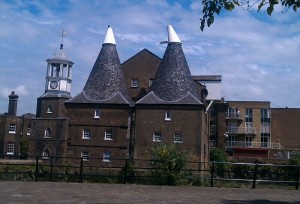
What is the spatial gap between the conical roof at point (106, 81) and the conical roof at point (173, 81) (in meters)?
3.71

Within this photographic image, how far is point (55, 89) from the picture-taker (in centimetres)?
5578

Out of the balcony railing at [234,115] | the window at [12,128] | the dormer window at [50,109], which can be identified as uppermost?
the balcony railing at [234,115]

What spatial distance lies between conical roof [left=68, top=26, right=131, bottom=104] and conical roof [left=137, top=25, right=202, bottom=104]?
3712 mm

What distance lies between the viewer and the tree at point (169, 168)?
14.4 meters

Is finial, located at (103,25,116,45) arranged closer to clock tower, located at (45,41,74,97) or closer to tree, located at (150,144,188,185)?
clock tower, located at (45,41,74,97)

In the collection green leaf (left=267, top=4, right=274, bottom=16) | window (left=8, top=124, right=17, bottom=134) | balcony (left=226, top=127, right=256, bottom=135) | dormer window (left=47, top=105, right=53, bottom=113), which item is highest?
dormer window (left=47, top=105, right=53, bottom=113)

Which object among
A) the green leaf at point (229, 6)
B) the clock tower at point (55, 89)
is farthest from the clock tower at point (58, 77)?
the green leaf at point (229, 6)

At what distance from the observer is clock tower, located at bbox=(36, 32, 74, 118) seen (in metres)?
54.1

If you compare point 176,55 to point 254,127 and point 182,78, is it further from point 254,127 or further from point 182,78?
point 254,127

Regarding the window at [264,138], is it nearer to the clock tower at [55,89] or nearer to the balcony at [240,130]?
the balcony at [240,130]

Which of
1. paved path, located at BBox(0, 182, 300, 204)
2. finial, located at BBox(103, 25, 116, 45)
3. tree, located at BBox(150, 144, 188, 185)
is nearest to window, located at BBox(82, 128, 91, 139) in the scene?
finial, located at BBox(103, 25, 116, 45)

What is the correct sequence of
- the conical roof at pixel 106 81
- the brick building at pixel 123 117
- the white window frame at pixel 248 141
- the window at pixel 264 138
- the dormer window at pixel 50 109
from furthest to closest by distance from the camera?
the window at pixel 264 138 < the white window frame at pixel 248 141 < the dormer window at pixel 50 109 < the conical roof at pixel 106 81 < the brick building at pixel 123 117

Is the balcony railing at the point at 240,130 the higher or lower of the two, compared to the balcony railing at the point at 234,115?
lower

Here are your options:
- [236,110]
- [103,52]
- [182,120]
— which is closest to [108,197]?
[182,120]
